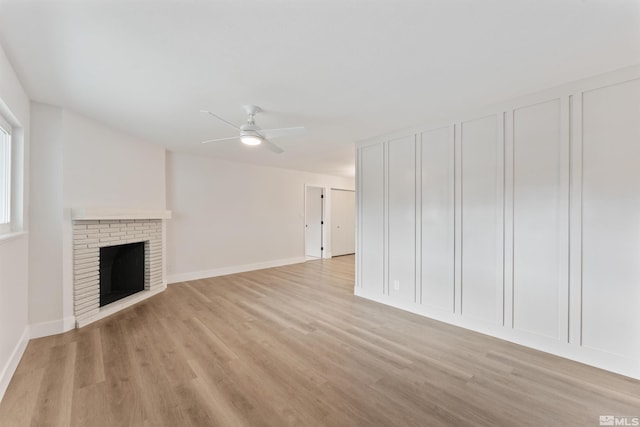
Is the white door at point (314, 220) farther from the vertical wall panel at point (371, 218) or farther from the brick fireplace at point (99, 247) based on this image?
the brick fireplace at point (99, 247)

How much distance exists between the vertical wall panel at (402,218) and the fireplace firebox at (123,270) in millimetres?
3836

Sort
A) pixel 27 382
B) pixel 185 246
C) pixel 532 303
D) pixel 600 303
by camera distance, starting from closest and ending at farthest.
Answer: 1. pixel 27 382
2. pixel 600 303
3. pixel 532 303
4. pixel 185 246

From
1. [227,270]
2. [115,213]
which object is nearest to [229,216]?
[227,270]

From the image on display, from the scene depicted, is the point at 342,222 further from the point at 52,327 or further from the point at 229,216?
the point at 52,327

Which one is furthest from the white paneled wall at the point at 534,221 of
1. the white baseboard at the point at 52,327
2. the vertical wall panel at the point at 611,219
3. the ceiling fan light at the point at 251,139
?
the white baseboard at the point at 52,327

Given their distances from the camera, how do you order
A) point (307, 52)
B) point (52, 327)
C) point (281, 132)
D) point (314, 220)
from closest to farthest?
point (307, 52)
point (281, 132)
point (52, 327)
point (314, 220)

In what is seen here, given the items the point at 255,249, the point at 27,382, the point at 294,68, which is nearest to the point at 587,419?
the point at 294,68

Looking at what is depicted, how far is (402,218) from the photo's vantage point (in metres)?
3.66

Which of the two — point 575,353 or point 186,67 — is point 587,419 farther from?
point 186,67

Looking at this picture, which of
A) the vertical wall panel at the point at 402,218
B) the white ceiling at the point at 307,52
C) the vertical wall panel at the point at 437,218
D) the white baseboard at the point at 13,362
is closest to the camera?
the white ceiling at the point at 307,52

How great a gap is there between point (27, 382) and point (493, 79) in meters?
4.44

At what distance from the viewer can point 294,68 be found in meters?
2.09

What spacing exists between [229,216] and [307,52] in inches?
170

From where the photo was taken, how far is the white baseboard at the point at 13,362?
1.93m
